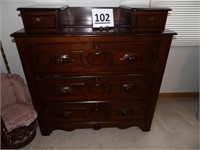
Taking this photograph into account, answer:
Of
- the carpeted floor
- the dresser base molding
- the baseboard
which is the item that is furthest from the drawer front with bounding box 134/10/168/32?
the baseboard

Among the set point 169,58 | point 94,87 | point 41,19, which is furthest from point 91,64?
point 169,58

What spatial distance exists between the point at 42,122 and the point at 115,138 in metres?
0.76

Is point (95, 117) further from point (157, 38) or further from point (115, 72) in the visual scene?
point (157, 38)

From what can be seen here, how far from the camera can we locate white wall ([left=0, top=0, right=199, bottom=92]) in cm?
150

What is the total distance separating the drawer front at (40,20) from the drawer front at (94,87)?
1.38 ft

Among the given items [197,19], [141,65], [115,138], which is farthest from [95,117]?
[197,19]

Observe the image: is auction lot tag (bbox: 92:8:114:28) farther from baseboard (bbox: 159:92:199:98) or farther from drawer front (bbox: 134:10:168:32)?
baseboard (bbox: 159:92:199:98)

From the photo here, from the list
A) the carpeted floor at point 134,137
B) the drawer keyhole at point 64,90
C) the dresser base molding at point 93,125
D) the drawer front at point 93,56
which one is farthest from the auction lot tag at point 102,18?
the carpeted floor at point 134,137

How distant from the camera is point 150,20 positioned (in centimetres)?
114

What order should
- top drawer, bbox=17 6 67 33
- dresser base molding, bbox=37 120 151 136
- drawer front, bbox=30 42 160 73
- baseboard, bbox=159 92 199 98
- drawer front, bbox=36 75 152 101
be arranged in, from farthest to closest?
baseboard, bbox=159 92 199 98 < dresser base molding, bbox=37 120 151 136 < drawer front, bbox=36 75 152 101 < drawer front, bbox=30 42 160 73 < top drawer, bbox=17 6 67 33

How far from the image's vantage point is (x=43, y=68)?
1.23 metres

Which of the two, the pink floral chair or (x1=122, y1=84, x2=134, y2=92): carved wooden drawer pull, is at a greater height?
(x1=122, y1=84, x2=134, y2=92): carved wooden drawer pull

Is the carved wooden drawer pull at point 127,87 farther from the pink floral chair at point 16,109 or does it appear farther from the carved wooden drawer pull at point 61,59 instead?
the pink floral chair at point 16,109

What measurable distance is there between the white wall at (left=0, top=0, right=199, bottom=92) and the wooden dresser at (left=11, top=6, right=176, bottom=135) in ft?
1.02
